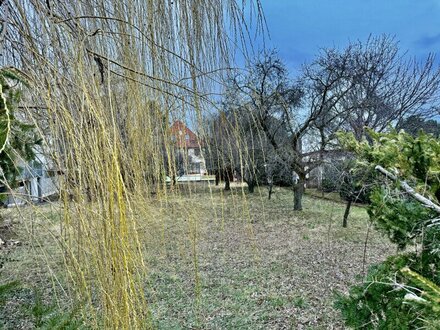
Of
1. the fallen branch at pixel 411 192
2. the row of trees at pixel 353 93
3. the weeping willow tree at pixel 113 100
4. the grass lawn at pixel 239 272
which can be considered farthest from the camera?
the row of trees at pixel 353 93

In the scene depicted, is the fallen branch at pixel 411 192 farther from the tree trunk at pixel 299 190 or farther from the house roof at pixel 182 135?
the tree trunk at pixel 299 190

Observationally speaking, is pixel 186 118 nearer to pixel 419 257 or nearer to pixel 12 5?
pixel 12 5

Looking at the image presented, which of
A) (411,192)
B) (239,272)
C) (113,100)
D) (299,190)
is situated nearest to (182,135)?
(113,100)

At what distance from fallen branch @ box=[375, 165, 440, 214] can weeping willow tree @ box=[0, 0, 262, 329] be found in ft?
3.11

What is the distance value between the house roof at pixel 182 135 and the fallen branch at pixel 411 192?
0.92 meters

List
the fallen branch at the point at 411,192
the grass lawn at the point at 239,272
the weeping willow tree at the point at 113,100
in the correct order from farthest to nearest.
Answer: the grass lawn at the point at 239,272 → the fallen branch at the point at 411,192 → the weeping willow tree at the point at 113,100

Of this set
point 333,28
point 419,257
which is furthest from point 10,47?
point 419,257

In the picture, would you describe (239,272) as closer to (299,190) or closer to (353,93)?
(299,190)

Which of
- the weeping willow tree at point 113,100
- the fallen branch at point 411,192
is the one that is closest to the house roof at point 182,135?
the weeping willow tree at point 113,100

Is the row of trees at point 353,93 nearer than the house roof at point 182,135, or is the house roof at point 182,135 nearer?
the house roof at point 182,135

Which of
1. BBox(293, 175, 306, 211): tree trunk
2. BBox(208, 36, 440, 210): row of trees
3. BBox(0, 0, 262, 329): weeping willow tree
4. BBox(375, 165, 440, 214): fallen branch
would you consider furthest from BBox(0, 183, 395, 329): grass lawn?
BBox(208, 36, 440, 210): row of trees

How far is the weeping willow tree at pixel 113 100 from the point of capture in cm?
44

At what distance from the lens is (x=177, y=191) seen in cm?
76

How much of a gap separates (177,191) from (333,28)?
101cm
